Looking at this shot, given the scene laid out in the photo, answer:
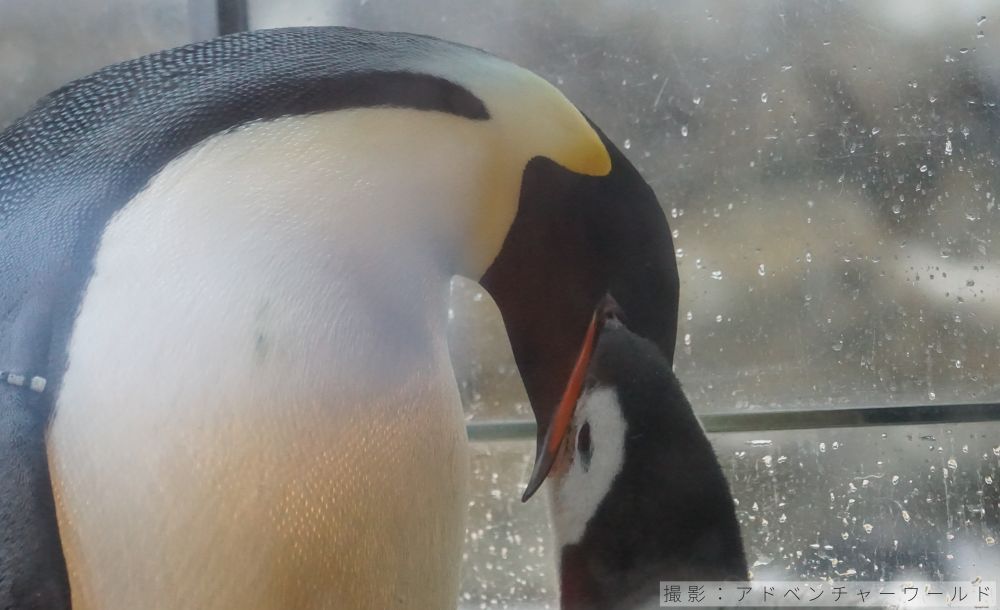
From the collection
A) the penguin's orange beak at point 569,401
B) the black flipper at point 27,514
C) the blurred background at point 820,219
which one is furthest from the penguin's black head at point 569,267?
the black flipper at point 27,514

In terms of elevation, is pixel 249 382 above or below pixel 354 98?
below

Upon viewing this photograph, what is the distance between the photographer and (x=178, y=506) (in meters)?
0.39

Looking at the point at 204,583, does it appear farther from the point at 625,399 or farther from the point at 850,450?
the point at 850,450

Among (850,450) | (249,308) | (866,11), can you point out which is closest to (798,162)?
(866,11)

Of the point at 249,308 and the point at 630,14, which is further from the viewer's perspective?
the point at 630,14

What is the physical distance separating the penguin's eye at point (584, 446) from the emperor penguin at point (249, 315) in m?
0.14

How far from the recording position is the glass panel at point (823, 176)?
2.47 feet

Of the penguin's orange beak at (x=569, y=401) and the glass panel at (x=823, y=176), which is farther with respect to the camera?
the glass panel at (x=823, y=176)

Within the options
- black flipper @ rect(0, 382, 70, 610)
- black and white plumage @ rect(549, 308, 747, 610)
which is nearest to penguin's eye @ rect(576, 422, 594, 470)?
black and white plumage @ rect(549, 308, 747, 610)

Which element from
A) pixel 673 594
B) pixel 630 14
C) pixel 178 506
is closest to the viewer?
pixel 178 506

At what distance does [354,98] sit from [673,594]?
417 millimetres

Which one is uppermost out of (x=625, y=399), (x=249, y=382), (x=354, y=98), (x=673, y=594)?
(x=354, y=98)

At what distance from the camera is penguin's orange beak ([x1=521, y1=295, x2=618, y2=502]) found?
0.61 metres

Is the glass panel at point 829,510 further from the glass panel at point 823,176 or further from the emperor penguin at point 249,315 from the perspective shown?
the emperor penguin at point 249,315
